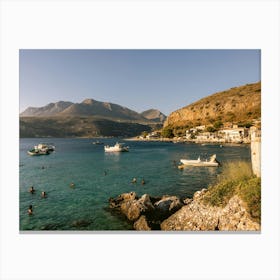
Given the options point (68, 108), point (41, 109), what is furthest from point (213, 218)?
point (68, 108)

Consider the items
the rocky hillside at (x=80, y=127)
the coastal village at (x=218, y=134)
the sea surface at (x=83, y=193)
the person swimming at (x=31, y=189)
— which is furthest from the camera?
the coastal village at (x=218, y=134)

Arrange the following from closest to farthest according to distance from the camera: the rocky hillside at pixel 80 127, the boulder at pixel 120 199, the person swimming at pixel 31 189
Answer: the person swimming at pixel 31 189
the boulder at pixel 120 199
the rocky hillside at pixel 80 127

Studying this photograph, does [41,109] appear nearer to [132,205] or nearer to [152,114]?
[132,205]

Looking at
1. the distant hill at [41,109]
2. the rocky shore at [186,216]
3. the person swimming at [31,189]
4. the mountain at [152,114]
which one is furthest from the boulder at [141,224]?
the mountain at [152,114]

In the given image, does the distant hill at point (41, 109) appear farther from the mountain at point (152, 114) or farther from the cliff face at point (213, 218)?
the cliff face at point (213, 218)

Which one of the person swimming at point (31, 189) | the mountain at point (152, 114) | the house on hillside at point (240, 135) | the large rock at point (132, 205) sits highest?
the mountain at point (152, 114)
